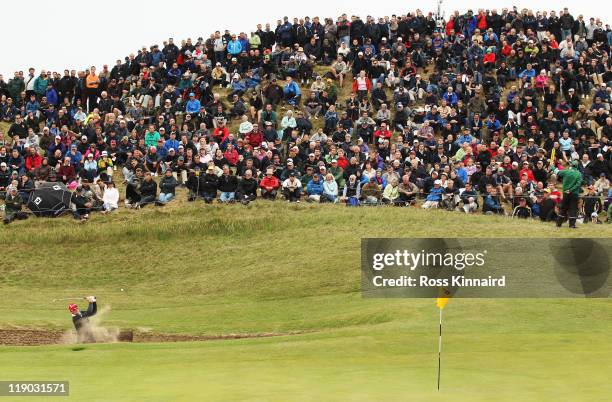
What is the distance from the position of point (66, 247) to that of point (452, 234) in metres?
13.6

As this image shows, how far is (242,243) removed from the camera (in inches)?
1471

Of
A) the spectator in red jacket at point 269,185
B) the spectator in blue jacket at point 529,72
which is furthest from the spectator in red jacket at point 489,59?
the spectator in red jacket at point 269,185

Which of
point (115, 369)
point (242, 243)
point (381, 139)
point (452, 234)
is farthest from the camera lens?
point (381, 139)

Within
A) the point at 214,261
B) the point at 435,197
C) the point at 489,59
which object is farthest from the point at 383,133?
the point at 214,261

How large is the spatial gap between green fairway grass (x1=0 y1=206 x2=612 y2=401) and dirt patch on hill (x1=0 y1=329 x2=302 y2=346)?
532mm

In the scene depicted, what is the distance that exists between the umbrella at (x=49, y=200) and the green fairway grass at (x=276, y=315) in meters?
0.46

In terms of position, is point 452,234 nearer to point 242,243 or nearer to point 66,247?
point 242,243

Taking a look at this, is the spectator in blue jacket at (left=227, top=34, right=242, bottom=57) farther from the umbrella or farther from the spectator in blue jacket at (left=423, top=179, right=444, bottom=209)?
the spectator in blue jacket at (left=423, top=179, right=444, bottom=209)

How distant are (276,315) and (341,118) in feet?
50.7

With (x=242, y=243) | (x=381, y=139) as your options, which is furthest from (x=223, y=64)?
(x=242, y=243)

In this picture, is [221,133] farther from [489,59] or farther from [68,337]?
[68,337]

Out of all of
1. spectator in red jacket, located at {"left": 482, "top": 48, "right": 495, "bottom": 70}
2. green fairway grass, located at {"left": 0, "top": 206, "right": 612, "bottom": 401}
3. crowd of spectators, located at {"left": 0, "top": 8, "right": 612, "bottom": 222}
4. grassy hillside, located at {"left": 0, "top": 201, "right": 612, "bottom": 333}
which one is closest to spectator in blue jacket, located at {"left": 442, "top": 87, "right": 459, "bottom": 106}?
crowd of spectators, located at {"left": 0, "top": 8, "right": 612, "bottom": 222}

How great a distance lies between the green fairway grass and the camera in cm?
1853

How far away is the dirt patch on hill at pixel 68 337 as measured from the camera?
89.7ft
